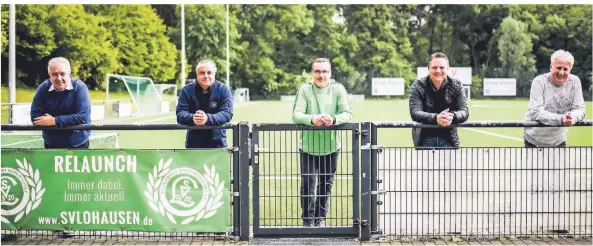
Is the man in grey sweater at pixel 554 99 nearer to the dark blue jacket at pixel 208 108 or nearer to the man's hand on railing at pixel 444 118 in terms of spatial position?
the man's hand on railing at pixel 444 118

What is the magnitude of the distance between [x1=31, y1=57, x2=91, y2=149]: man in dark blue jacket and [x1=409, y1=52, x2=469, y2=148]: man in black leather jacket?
3106 millimetres

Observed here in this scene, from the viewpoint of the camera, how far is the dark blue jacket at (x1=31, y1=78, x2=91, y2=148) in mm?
6387

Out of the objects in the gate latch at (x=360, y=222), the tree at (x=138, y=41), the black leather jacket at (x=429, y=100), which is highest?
the tree at (x=138, y=41)

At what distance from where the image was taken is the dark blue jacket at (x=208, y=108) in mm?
6344

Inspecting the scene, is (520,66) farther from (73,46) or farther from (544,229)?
(544,229)

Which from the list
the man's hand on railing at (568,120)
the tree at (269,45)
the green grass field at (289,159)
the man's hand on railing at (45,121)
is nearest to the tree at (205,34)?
the tree at (269,45)

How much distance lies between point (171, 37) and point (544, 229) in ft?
224

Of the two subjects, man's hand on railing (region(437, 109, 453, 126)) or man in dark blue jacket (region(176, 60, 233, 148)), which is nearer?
man's hand on railing (region(437, 109, 453, 126))

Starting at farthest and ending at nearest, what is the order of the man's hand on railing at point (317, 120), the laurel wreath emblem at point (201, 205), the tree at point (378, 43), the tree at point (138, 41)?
the tree at point (378, 43), the tree at point (138, 41), the laurel wreath emblem at point (201, 205), the man's hand on railing at point (317, 120)

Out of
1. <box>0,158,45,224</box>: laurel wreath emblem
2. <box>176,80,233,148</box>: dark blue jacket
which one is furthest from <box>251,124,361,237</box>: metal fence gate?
<box>0,158,45,224</box>: laurel wreath emblem

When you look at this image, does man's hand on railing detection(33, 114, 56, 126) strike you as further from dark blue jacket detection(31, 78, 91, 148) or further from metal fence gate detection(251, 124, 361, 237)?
metal fence gate detection(251, 124, 361, 237)

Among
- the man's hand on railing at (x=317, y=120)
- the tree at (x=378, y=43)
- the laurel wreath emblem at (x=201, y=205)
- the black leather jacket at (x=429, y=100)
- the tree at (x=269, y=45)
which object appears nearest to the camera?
the man's hand on railing at (x=317, y=120)

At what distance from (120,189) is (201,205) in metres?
0.74

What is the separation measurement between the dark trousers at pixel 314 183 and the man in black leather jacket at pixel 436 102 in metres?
0.85
